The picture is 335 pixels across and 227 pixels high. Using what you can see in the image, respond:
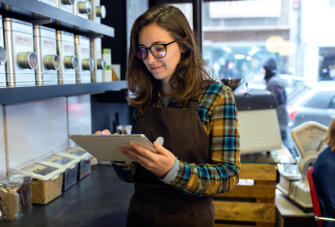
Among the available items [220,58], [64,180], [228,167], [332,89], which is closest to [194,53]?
[228,167]

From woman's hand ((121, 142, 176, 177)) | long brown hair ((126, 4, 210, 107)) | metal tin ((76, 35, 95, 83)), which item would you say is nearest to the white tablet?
woman's hand ((121, 142, 176, 177))

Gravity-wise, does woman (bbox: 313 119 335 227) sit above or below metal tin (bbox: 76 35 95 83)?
below

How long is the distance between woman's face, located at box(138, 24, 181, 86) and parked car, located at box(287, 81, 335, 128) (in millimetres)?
3070

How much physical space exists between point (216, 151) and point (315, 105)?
3.08 m

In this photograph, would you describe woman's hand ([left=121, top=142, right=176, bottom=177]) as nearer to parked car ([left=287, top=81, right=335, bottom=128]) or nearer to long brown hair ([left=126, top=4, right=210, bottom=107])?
long brown hair ([left=126, top=4, right=210, bottom=107])

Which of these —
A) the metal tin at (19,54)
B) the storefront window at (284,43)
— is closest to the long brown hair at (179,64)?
the metal tin at (19,54)

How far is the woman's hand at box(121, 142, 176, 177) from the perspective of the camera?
1.15 metres

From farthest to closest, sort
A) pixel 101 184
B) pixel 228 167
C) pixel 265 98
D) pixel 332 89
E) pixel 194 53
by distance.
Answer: pixel 332 89 → pixel 265 98 → pixel 101 184 → pixel 194 53 → pixel 228 167

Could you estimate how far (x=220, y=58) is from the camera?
162 inches

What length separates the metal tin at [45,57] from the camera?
1586mm

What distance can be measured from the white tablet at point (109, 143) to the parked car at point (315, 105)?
323cm

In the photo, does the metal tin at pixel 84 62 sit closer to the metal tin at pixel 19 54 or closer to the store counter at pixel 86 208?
the metal tin at pixel 19 54

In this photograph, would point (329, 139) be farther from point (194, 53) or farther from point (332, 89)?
point (332, 89)

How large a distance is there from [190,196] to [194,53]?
0.54m
